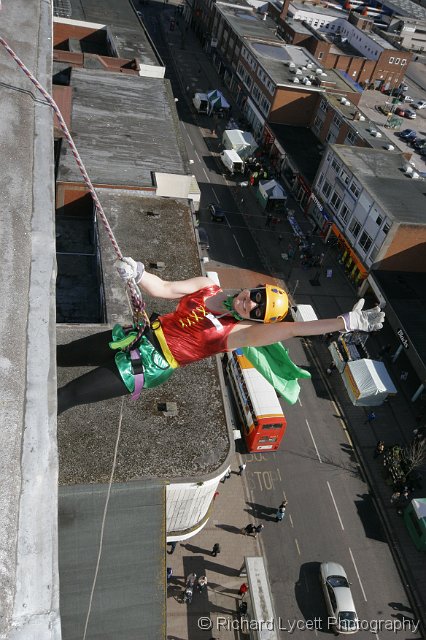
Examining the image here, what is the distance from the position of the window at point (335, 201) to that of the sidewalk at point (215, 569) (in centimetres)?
2709

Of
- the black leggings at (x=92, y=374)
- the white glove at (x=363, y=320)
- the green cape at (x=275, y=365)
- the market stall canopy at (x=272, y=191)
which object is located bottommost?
the market stall canopy at (x=272, y=191)

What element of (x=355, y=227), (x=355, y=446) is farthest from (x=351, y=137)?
(x=355, y=446)

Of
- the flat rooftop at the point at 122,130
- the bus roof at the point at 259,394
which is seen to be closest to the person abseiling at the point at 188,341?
the bus roof at the point at 259,394

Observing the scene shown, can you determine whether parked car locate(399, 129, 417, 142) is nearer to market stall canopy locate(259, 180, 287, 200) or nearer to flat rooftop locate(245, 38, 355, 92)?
A: flat rooftop locate(245, 38, 355, 92)

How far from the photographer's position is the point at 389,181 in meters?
40.0

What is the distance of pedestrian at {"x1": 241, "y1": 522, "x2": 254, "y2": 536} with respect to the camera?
2332cm

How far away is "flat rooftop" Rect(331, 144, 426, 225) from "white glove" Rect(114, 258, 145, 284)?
30.1m

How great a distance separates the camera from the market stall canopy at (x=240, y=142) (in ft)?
175

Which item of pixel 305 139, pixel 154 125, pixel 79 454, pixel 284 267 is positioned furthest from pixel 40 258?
pixel 305 139

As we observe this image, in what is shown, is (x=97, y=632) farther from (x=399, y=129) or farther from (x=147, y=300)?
(x=399, y=129)

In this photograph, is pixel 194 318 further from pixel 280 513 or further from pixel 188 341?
pixel 280 513

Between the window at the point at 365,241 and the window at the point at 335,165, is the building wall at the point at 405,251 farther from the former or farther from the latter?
the window at the point at 335,165

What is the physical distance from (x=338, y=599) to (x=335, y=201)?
104 feet

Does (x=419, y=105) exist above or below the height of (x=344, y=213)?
below
